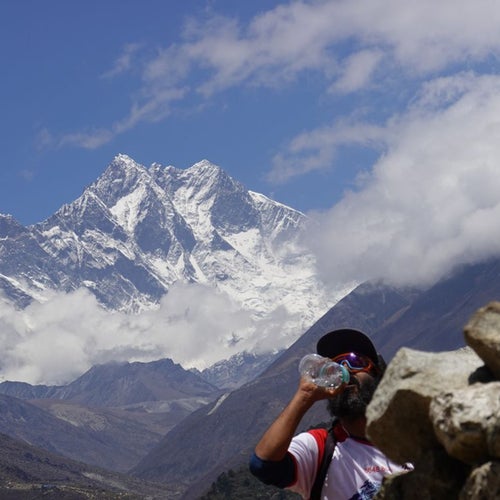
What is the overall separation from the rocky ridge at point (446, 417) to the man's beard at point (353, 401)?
1.08 metres

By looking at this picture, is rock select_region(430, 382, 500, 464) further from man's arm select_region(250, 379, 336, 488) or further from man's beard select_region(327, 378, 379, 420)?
man's beard select_region(327, 378, 379, 420)

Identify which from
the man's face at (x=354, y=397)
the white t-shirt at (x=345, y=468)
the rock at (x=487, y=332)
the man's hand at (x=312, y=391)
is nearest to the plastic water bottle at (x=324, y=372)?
the man's hand at (x=312, y=391)

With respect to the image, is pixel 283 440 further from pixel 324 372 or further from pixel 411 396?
pixel 411 396

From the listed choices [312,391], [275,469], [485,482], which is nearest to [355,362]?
[312,391]

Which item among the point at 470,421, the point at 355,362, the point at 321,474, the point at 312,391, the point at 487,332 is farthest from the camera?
the point at 355,362

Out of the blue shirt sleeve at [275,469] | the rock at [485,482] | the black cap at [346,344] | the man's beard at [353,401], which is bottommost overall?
the rock at [485,482]

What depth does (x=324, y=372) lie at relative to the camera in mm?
8883

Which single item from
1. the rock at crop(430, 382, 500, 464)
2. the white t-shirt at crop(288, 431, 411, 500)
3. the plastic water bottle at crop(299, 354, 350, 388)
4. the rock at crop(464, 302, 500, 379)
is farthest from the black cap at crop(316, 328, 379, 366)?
the rock at crop(430, 382, 500, 464)

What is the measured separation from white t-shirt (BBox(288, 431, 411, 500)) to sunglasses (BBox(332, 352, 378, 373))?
2.45 ft

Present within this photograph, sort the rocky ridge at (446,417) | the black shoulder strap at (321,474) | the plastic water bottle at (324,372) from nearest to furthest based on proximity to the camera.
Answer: the rocky ridge at (446,417), the plastic water bottle at (324,372), the black shoulder strap at (321,474)

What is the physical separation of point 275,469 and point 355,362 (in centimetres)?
138

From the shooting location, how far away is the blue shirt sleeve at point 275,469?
8844 mm

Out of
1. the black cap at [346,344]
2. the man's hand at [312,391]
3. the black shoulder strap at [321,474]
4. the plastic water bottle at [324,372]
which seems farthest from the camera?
the black cap at [346,344]

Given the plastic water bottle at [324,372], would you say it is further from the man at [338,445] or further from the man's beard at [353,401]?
the man's beard at [353,401]
